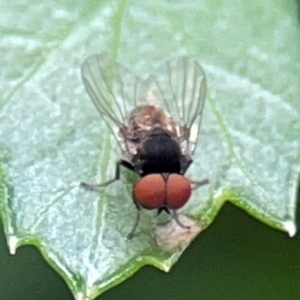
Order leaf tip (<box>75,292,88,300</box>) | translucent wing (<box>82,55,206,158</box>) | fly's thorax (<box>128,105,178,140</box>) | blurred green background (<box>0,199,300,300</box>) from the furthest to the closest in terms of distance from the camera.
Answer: blurred green background (<box>0,199,300,300</box>) → fly's thorax (<box>128,105,178,140</box>) → translucent wing (<box>82,55,206,158</box>) → leaf tip (<box>75,292,88,300</box>)

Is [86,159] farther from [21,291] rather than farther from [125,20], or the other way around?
[21,291]

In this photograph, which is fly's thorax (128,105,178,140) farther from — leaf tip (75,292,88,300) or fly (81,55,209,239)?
leaf tip (75,292,88,300)

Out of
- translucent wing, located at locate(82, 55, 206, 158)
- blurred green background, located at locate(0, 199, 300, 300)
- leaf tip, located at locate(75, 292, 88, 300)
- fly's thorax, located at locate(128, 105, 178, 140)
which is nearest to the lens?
leaf tip, located at locate(75, 292, 88, 300)

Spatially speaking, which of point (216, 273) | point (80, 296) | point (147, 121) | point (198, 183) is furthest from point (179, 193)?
point (216, 273)

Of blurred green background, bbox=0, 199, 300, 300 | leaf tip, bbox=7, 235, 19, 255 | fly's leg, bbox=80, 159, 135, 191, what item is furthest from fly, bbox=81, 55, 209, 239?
blurred green background, bbox=0, 199, 300, 300

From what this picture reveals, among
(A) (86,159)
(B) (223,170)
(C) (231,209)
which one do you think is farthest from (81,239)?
(C) (231,209)

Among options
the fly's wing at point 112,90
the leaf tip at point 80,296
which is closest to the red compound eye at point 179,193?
the fly's wing at point 112,90

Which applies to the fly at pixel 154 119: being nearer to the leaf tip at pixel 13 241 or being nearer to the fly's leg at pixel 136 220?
the fly's leg at pixel 136 220
